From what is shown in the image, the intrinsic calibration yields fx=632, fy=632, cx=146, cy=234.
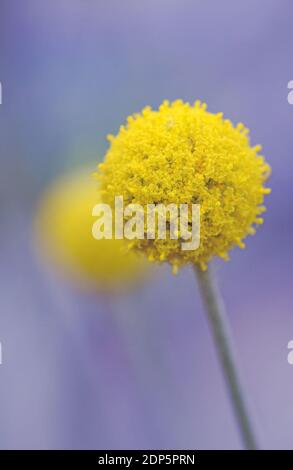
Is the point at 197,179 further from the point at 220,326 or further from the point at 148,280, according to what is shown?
the point at 148,280

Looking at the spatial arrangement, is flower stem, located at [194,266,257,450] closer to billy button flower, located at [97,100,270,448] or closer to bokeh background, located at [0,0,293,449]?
billy button flower, located at [97,100,270,448]

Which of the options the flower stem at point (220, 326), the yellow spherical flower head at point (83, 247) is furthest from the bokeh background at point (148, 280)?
the flower stem at point (220, 326)

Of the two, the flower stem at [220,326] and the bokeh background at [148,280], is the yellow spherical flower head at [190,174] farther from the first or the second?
the bokeh background at [148,280]

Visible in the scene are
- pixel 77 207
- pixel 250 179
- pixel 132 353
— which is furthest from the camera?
pixel 132 353

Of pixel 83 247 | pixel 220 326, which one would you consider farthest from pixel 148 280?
pixel 220 326

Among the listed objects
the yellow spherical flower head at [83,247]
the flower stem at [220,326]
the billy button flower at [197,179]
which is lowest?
the flower stem at [220,326]
